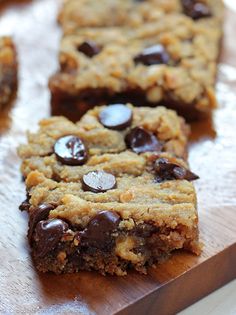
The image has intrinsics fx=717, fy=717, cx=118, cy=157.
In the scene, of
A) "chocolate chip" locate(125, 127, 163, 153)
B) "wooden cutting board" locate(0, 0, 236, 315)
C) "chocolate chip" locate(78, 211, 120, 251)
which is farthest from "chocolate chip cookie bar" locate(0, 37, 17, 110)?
"chocolate chip" locate(78, 211, 120, 251)

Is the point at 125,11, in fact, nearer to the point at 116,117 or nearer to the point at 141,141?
the point at 116,117

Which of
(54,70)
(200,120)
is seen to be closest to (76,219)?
(200,120)

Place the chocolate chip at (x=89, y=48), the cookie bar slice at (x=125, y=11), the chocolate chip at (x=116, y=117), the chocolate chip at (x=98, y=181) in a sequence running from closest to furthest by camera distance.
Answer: the chocolate chip at (x=98, y=181) < the chocolate chip at (x=116, y=117) < the chocolate chip at (x=89, y=48) < the cookie bar slice at (x=125, y=11)

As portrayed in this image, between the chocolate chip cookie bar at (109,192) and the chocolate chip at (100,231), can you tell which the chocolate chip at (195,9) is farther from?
the chocolate chip at (100,231)

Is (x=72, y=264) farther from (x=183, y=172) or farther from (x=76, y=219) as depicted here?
(x=183, y=172)

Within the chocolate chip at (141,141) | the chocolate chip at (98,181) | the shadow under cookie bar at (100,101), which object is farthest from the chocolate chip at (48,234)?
the shadow under cookie bar at (100,101)

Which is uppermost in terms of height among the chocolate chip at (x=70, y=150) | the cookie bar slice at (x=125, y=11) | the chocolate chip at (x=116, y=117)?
the cookie bar slice at (x=125, y=11)

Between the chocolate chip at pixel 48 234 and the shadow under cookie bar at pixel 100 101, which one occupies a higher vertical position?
the shadow under cookie bar at pixel 100 101

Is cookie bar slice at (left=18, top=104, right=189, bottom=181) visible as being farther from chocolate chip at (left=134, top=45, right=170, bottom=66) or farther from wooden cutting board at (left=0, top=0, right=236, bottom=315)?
chocolate chip at (left=134, top=45, right=170, bottom=66)
